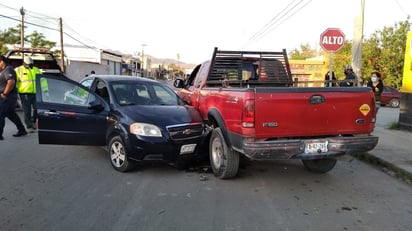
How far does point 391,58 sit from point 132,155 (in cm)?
2742

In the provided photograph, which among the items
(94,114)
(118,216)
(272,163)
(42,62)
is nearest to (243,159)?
(272,163)

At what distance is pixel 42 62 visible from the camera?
14484mm

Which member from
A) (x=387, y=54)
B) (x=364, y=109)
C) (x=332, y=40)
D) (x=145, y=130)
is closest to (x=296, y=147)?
(x=364, y=109)

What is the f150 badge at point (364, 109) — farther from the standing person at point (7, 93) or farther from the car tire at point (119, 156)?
the standing person at point (7, 93)

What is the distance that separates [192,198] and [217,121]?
131cm

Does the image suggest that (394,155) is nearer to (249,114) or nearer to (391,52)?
(249,114)

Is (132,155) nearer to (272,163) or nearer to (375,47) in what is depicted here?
(272,163)

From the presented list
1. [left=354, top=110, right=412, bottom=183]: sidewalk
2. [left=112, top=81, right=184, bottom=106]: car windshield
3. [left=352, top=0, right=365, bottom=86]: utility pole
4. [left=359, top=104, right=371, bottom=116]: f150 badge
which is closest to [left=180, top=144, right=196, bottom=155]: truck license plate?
[left=112, top=81, right=184, bottom=106]: car windshield

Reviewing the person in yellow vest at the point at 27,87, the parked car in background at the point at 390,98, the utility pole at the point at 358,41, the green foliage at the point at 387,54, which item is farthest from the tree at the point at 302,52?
the person in yellow vest at the point at 27,87

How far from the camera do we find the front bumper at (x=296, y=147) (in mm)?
4680

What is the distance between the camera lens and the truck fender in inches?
210

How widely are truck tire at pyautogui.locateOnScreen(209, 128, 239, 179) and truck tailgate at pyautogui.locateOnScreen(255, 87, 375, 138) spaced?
84 centimetres

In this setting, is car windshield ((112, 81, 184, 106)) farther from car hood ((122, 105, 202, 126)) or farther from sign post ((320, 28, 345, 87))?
sign post ((320, 28, 345, 87))

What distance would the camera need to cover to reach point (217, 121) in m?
5.59
